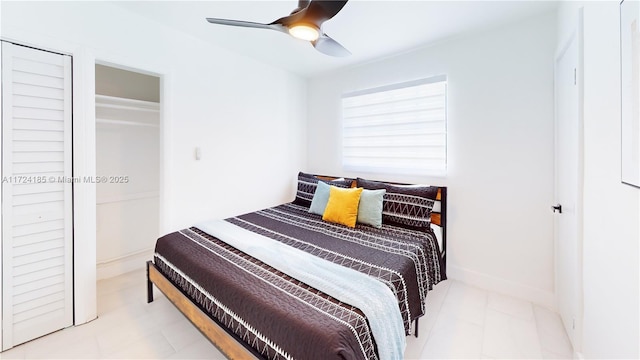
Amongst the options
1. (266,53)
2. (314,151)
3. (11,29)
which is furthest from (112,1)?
(314,151)

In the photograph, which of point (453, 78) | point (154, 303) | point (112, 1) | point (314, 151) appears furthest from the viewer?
point (314, 151)

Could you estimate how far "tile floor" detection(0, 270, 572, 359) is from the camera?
5.57ft

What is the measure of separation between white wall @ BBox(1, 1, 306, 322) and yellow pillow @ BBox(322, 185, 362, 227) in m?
1.17

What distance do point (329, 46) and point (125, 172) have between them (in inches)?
98.4

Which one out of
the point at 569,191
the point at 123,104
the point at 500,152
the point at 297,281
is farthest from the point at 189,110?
the point at 569,191

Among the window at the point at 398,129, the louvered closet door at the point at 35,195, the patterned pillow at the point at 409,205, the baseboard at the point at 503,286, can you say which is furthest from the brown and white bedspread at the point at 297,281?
the window at the point at 398,129

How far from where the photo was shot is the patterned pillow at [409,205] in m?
2.35

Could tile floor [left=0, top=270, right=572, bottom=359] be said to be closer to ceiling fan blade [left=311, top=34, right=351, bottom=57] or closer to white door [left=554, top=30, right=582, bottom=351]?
white door [left=554, top=30, right=582, bottom=351]

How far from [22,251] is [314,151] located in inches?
117

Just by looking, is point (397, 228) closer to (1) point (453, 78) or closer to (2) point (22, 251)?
(1) point (453, 78)

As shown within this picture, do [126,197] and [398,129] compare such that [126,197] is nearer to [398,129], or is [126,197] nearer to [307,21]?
[307,21]

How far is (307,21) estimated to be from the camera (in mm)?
1530

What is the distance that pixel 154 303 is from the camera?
226cm

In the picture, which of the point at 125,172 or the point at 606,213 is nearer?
the point at 606,213
